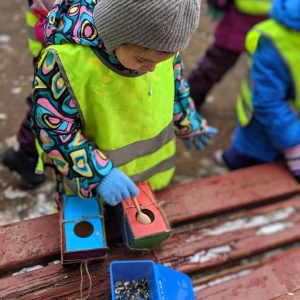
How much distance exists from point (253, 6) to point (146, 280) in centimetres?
147

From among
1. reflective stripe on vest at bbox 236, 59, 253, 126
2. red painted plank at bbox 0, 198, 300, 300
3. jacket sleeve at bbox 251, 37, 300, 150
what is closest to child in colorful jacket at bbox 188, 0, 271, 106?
reflective stripe on vest at bbox 236, 59, 253, 126

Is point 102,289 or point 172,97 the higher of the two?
point 172,97

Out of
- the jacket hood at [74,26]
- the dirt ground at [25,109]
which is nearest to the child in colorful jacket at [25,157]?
the dirt ground at [25,109]

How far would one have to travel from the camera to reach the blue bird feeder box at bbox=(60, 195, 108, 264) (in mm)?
1334

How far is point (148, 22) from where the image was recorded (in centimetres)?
102

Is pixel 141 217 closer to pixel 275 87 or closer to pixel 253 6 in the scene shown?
pixel 275 87

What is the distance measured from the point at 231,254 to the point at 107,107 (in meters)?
0.75

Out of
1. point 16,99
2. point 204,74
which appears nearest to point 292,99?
point 204,74

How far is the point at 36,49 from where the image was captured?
1.54m

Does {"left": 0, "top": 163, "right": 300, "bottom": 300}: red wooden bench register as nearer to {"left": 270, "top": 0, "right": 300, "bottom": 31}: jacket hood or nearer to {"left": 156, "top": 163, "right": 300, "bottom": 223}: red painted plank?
{"left": 156, "top": 163, "right": 300, "bottom": 223}: red painted plank

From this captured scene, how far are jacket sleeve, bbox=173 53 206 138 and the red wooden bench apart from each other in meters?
0.24

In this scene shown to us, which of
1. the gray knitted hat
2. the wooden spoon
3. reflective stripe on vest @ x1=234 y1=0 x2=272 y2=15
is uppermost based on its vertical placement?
the gray knitted hat

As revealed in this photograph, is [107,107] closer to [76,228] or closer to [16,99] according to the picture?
[76,228]

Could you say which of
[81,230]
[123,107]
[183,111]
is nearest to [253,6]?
[183,111]
